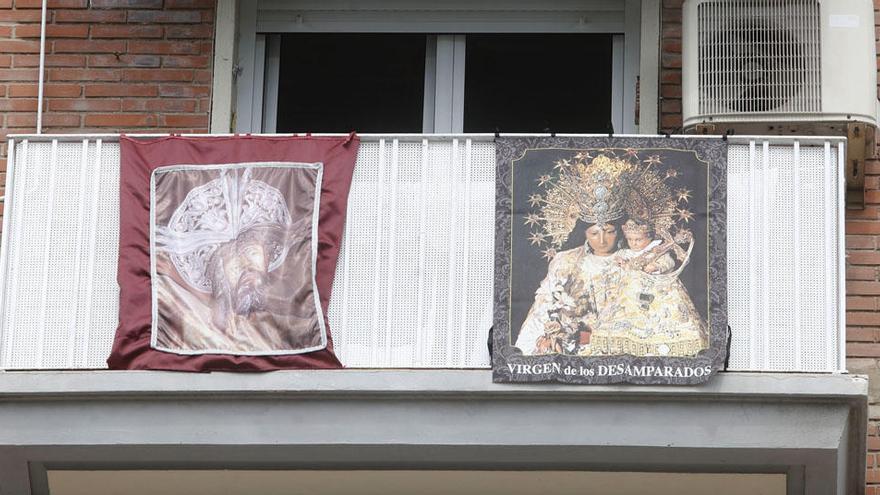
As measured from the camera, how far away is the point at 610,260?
9312 millimetres

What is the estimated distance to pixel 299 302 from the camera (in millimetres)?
9484

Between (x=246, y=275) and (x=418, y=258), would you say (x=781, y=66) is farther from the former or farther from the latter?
(x=246, y=275)

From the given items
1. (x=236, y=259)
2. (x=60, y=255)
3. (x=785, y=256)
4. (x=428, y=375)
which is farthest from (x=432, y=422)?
(x=60, y=255)

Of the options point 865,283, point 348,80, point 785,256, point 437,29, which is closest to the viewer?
point 785,256

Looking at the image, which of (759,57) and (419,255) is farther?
(759,57)

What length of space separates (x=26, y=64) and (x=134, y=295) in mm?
2513

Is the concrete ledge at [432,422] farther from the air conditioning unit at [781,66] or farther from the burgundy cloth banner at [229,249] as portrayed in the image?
the air conditioning unit at [781,66]

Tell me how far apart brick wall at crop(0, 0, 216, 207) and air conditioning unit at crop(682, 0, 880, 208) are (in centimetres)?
297

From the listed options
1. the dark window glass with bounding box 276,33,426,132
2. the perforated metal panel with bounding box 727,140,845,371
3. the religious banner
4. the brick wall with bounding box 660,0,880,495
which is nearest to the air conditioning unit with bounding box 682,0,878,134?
the brick wall with bounding box 660,0,880,495

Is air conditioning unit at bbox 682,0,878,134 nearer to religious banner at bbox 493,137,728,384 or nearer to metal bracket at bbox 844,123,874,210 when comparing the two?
metal bracket at bbox 844,123,874,210

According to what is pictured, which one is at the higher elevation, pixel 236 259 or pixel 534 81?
pixel 534 81

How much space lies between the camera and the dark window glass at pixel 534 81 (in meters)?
11.6

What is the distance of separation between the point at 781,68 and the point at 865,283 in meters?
1.35

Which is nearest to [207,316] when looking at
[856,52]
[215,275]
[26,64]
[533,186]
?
[215,275]
